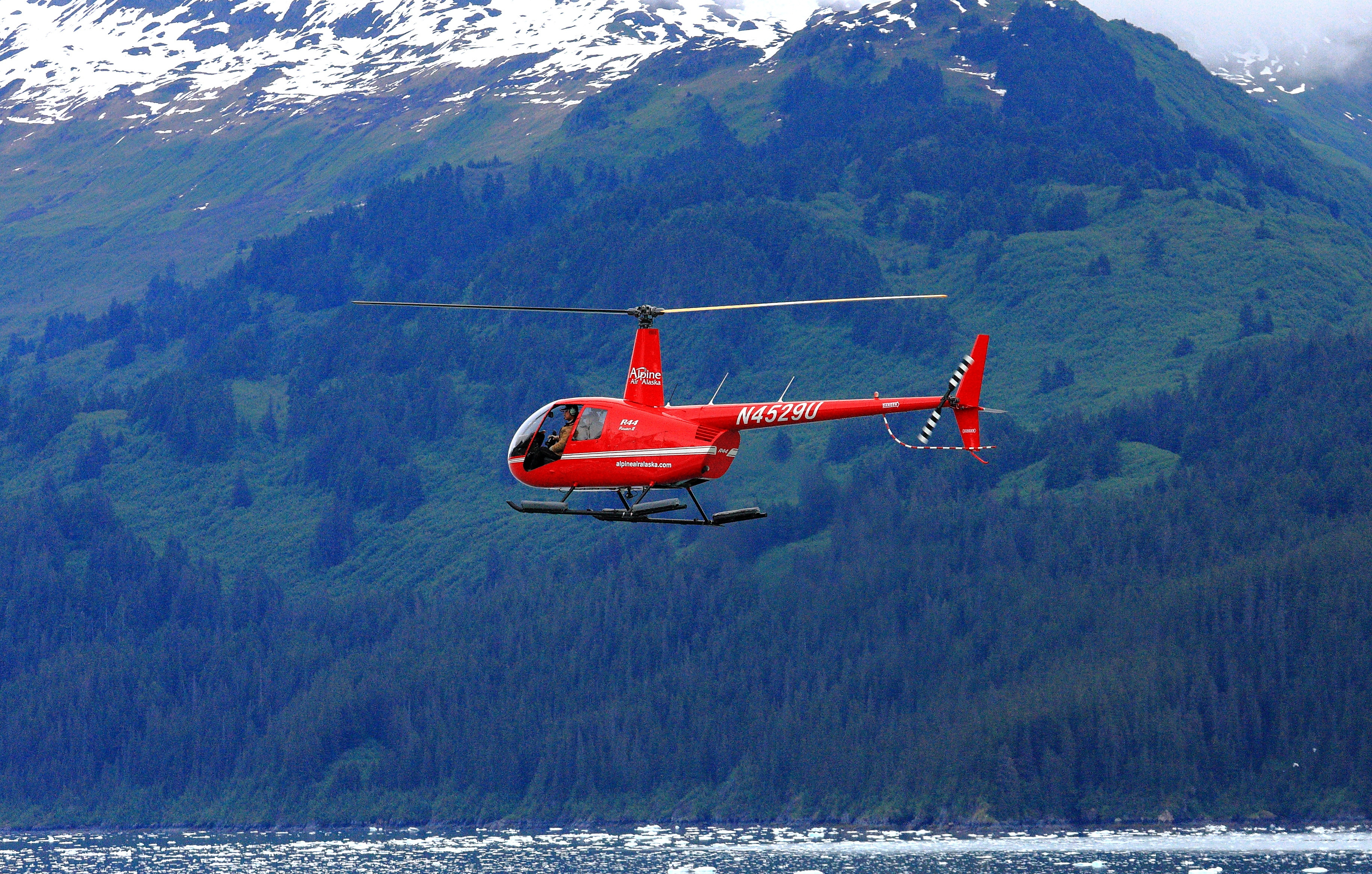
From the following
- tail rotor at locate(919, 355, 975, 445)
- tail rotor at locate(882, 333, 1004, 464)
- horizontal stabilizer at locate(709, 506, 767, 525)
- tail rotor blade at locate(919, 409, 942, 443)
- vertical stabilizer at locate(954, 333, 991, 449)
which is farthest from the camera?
vertical stabilizer at locate(954, 333, 991, 449)

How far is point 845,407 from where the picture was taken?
58375 mm

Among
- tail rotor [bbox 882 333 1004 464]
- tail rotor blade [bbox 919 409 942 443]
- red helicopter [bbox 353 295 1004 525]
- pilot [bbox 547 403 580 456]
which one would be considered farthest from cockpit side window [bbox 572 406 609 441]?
tail rotor blade [bbox 919 409 942 443]

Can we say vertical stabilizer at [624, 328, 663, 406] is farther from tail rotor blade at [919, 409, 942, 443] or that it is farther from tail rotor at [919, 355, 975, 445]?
tail rotor at [919, 355, 975, 445]

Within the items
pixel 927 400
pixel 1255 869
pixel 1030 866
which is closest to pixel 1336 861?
pixel 1255 869

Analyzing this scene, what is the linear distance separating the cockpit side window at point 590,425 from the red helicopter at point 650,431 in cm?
3

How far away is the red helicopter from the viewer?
189 ft

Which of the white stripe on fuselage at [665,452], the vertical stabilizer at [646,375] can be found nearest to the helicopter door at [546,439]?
the white stripe on fuselage at [665,452]

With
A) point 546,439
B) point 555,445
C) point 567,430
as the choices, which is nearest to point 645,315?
point 567,430

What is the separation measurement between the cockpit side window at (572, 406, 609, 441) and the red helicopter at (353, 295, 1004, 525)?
3cm

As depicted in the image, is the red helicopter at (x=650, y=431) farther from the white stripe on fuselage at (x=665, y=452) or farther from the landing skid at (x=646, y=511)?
the landing skid at (x=646, y=511)

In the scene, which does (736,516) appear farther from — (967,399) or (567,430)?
(967,399)

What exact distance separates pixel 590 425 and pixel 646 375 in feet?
8.46

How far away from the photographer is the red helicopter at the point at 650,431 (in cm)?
5772

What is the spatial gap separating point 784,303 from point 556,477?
9559 millimetres
